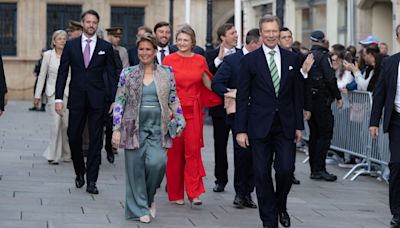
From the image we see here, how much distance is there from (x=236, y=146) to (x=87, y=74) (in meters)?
1.95

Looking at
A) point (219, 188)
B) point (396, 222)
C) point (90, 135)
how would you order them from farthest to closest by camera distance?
point (219, 188), point (90, 135), point (396, 222)

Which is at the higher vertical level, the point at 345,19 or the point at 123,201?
the point at 345,19

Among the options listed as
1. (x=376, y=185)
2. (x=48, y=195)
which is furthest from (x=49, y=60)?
(x=376, y=185)

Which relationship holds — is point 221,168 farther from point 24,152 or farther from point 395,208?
point 24,152

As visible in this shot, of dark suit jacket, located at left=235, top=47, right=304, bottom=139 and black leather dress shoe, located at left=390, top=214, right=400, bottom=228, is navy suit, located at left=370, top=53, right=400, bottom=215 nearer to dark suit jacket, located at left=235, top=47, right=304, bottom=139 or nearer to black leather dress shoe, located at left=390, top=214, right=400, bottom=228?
black leather dress shoe, located at left=390, top=214, right=400, bottom=228

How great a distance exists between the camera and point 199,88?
36.7 ft

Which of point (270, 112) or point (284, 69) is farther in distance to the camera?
point (284, 69)

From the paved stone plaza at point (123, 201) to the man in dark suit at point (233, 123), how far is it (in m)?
0.20

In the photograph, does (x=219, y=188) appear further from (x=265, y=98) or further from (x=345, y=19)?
(x=345, y=19)

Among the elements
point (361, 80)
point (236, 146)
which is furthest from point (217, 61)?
point (361, 80)

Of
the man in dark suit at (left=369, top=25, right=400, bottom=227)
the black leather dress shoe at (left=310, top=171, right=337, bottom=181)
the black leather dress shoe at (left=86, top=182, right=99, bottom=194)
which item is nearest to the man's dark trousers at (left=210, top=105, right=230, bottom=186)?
the black leather dress shoe at (left=86, top=182, right=99, bottom=194)

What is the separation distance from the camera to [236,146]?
11.1 meters

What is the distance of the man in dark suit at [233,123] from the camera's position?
36.2 feet

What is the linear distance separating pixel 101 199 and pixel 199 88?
1616 mm
